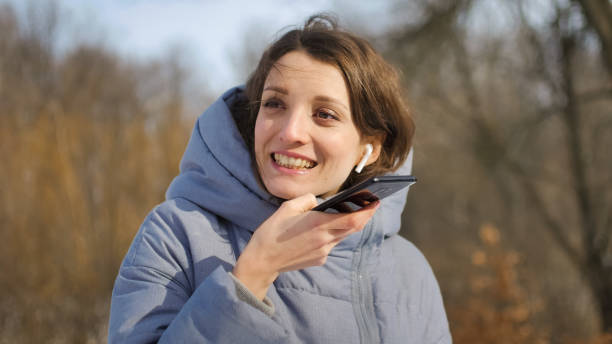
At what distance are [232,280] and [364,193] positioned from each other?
0.35 metres

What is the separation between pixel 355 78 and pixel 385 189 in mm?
457

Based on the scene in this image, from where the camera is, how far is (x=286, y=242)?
109 centimetres

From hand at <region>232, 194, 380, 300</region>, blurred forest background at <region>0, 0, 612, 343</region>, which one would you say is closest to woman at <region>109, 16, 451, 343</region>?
hand at <region>232, 194, 380, 300</region>

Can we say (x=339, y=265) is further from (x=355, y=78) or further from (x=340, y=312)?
(x=355, y=78)

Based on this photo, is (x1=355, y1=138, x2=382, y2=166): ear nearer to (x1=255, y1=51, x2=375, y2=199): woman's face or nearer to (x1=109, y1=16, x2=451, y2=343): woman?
(x1=109, y1=16, x2=451, y2=343): woman

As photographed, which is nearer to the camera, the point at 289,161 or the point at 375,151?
the point at 289,161

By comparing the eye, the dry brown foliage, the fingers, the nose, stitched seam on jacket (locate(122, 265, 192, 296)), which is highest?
the eye

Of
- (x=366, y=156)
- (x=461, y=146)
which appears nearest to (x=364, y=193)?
(x=366, y=156)

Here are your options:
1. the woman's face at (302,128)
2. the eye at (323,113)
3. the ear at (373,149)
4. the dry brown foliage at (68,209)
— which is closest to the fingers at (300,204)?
the woman's face at (302,128)

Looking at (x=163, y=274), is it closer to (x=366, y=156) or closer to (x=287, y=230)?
(x=287, y=230)

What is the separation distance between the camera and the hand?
1.08m

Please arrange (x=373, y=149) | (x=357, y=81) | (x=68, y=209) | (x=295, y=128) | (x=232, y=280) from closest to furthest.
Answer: (x=232, y=280) < (x=295, y=128) < (x=357, y=81) < (x=373, y=149) < (x=68, y=209)

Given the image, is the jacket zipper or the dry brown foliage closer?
the jacket zipper

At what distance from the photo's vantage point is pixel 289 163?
4.36 ft
